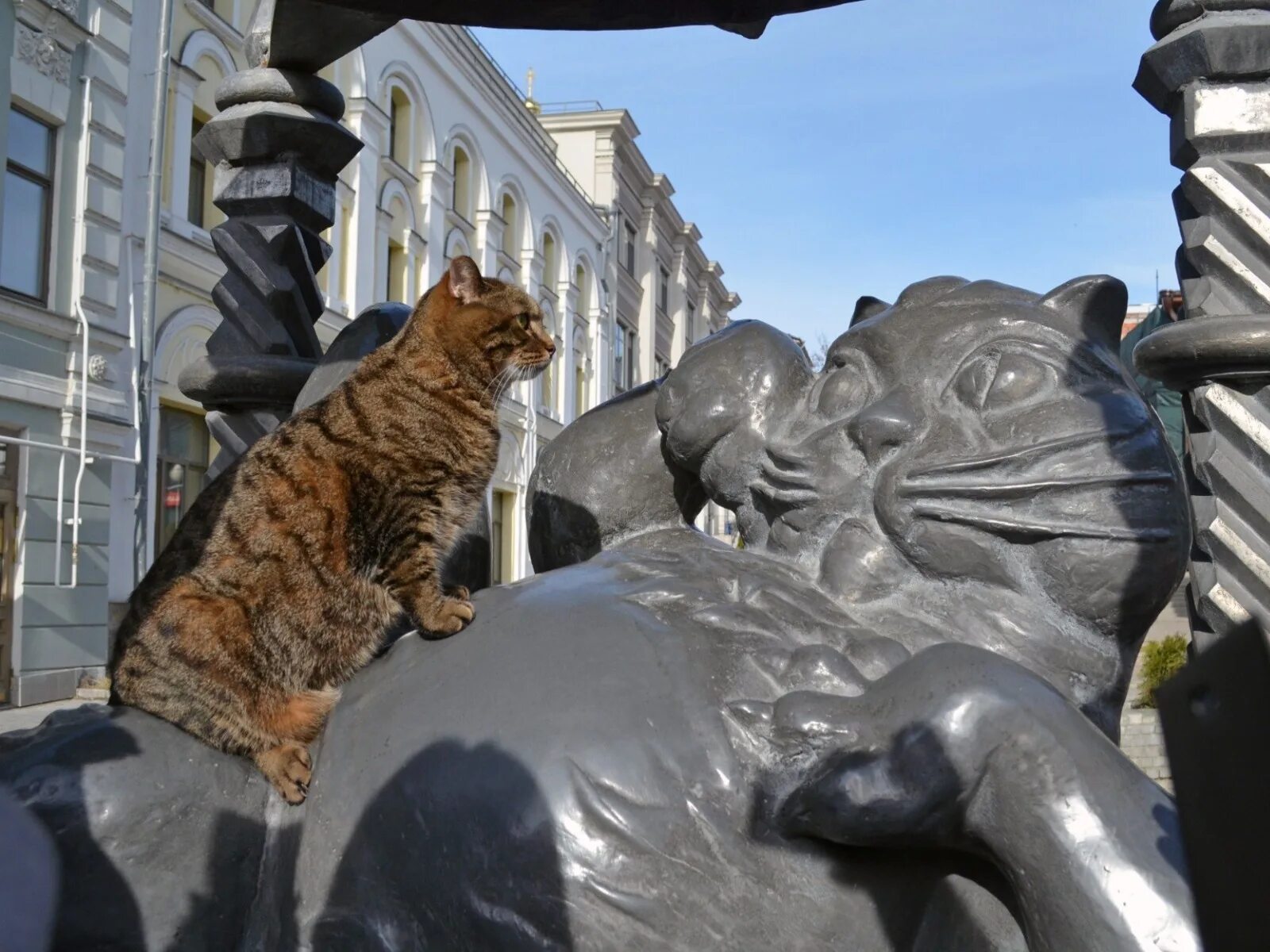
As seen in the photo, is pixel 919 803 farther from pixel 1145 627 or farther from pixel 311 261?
pixel 311 261

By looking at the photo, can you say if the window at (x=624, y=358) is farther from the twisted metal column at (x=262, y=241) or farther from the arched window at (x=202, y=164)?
the twisted metal column at (x=262, y=241)

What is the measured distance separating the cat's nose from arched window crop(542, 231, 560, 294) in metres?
21.3

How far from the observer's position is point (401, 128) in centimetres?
1725

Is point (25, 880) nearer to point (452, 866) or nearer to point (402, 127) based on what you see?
point (452, 866)

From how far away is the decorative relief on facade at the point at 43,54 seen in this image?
10117 mm

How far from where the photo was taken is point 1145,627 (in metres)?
1.61

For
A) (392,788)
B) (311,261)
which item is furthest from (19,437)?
(392,788)

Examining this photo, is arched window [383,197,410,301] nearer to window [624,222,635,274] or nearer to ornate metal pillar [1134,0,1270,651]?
window [624,222,635,274]

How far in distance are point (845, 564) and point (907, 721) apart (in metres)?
0.36

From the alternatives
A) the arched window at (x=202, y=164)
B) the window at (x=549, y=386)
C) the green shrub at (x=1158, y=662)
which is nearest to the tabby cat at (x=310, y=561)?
the green shrub at (x=1158, y=662)

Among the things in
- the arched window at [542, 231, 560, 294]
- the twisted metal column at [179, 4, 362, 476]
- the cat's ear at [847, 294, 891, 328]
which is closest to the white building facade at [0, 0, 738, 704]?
the twisted metal column at [179, 4, 362, 476]

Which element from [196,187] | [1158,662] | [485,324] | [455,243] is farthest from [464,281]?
[455,243]

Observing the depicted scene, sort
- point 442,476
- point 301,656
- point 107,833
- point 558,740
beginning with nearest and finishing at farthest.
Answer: point 558,740 → point 107,833 → point 301,656 → point 442,476

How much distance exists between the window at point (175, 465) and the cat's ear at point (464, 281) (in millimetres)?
10206
